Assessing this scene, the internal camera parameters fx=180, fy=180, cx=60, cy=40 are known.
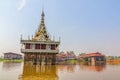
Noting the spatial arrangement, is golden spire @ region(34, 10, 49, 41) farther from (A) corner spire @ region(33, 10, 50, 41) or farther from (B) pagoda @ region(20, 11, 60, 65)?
(B) pagoda @ region(20, 11, 60, 65)

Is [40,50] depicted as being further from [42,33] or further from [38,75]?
[38,75]

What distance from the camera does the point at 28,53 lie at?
1577 inches

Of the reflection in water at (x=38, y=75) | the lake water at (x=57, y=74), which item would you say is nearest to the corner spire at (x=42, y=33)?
the lake water at (x=57, y=74)

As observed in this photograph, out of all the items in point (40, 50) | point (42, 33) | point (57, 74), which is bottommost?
point (57, 74)

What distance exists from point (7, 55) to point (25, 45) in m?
90.4

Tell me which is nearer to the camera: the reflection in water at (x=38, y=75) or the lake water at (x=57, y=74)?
the reflection in water at (x=38, y=75)

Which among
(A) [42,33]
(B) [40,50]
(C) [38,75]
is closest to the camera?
(C) [38,75]

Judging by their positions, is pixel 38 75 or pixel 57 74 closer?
pixel 38 75

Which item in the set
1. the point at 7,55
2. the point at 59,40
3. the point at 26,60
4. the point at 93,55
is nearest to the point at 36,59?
the point at 26,60

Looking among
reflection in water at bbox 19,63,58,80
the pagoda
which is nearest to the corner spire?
the pagoda

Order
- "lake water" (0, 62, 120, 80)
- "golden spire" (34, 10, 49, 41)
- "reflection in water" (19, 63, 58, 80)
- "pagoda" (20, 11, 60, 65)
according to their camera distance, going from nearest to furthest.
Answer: "reflection in water" (19, 63, 58, 80), "lake water" (0, 62, 120, 80), "pagoda" (20, 11, 60, 65), "golden spire" (34, 10, 49, 41)

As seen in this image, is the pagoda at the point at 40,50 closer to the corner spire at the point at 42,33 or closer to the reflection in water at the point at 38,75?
the corner spire at the point at 42,33

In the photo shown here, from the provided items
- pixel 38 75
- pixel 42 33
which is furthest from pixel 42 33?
pixel 38 75

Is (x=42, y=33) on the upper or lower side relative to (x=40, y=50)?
upper
